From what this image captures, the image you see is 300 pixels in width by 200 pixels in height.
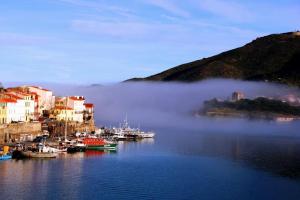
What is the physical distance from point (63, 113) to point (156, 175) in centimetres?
4597

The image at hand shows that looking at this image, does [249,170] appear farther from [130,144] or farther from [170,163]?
[130,144]

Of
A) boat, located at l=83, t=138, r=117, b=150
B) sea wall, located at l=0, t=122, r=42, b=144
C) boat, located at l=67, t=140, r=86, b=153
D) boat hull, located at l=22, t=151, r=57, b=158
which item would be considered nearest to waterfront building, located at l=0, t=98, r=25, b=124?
sea wall, located at l=0, t=122, r=42, b=144

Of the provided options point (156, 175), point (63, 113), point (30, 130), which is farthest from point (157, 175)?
point (63, 113)

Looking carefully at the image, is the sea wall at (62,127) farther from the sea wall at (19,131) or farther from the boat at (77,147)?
A: the boat at (77,147)

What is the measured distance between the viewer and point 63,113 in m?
109

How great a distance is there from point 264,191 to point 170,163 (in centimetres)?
2017

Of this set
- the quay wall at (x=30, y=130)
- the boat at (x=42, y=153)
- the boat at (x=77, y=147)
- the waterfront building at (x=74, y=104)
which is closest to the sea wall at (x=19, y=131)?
the quay wall at (x=30, y=130)

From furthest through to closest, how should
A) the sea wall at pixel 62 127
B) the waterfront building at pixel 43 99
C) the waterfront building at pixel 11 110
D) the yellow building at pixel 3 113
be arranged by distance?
the waterfront building at pixel 43 99
the sea wall at pixel 62 127
the waterfront building at pixel 11 110
the yellow building at pixel 3 113

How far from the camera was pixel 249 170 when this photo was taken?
240ft

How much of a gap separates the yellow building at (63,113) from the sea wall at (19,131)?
15470 millimetres

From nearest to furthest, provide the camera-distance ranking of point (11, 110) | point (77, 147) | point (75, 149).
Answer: point (75, 149) < point (77, 147) < point (11, 110)

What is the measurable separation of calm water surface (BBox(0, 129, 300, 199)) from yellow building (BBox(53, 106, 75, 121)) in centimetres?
1824

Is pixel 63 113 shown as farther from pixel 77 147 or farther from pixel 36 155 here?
pixel 36 155

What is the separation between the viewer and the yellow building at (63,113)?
108 metres
